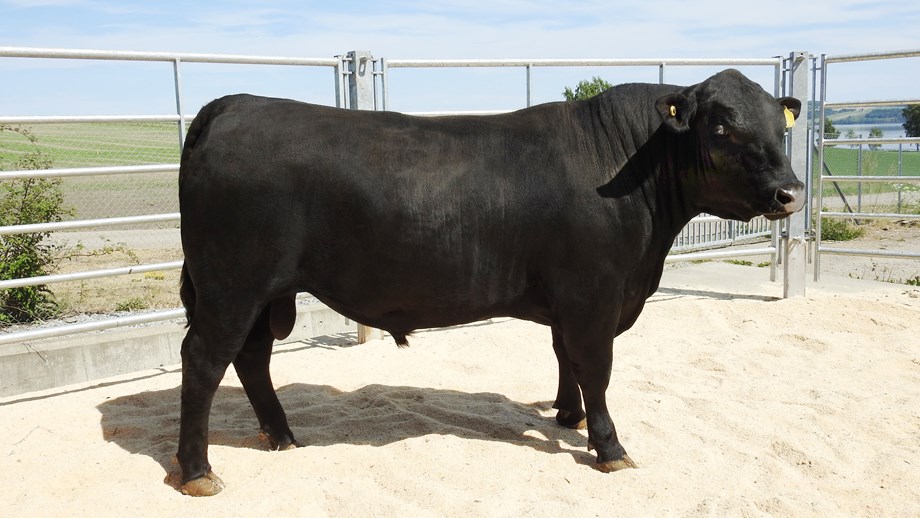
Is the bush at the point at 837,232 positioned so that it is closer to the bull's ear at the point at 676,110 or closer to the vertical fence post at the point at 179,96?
the bull's ear at the point at 676,110

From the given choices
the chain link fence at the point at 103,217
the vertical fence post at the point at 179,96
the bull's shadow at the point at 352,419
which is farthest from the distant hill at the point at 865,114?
the chain link fence at the point at 103,217

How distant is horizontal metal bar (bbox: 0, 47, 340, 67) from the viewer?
5.05 metres

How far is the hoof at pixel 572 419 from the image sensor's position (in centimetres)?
477

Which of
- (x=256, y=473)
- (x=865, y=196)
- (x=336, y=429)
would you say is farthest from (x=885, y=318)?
(x=865, y=196)

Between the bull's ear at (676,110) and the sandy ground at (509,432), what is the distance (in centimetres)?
169

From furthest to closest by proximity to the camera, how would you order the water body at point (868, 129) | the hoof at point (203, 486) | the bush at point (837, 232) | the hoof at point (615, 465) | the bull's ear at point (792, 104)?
the bush at point (837, 232), the water body at point (868, 129), the bull's ear at point (792, 104), the hoof at point (615, 465), the hoof at point (203, 486)

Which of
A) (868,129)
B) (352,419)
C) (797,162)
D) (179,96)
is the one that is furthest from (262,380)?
(868,129)

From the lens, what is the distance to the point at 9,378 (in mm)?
5441

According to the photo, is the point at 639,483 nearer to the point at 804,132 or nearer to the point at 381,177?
the point at 381,177

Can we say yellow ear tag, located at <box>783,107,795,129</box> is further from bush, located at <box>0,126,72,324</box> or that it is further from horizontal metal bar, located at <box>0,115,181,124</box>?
bush, located at <box>0,126,72,324</box>

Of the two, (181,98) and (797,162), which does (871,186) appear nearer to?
(797,162)

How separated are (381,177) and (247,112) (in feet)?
2.44

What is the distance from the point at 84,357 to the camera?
5.72 m

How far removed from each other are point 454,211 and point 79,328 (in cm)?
289
